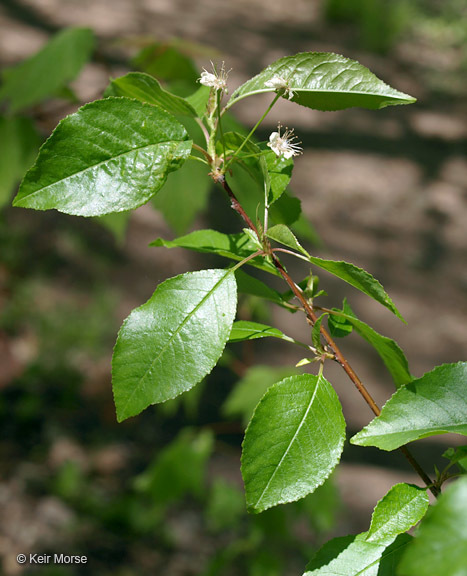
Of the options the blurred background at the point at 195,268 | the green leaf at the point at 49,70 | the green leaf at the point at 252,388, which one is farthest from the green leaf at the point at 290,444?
the green leaf at the point at 252,388

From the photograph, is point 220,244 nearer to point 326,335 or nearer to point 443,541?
point 326,335

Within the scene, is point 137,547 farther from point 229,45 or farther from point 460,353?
point 229,45

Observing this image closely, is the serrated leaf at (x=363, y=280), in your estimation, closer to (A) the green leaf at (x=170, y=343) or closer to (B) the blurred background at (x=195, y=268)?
(A) the green leaf at (x=170, y=343)

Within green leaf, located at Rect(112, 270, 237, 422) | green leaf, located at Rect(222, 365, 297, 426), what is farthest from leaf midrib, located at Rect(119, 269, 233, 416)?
green leaf, located at Rect(222, 365, 297, 426)

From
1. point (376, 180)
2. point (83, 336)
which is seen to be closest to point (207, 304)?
point (83, 336)

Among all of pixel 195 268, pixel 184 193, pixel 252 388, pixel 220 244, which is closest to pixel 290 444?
pixel 220 244
